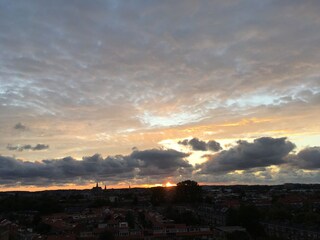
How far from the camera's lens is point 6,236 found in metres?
41.3

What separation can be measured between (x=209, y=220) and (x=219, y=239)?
2833cm

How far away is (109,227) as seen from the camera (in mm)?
55250

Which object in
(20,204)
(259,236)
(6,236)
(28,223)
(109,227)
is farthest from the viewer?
(20,204)

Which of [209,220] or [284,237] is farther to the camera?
[209,220]

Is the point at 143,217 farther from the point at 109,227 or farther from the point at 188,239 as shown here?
the point at 188,239

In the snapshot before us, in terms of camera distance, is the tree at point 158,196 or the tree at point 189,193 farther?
the tree at point 158,196

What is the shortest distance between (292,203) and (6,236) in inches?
2332

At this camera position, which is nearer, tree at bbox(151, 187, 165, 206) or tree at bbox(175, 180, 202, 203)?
tree at bbox(175, 180, 202, 203)

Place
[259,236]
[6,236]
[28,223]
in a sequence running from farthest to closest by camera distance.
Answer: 1. [28,223]
2. [259,236]
3. [6,236]

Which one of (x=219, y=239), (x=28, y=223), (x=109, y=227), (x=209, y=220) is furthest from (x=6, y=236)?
(x=209, y=220)

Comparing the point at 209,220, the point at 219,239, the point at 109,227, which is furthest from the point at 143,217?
the point at 219,239

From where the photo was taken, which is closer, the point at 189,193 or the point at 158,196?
the point at 189,193

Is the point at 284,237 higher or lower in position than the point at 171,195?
lower

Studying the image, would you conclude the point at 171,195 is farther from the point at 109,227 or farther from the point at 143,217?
the point at 109,227
